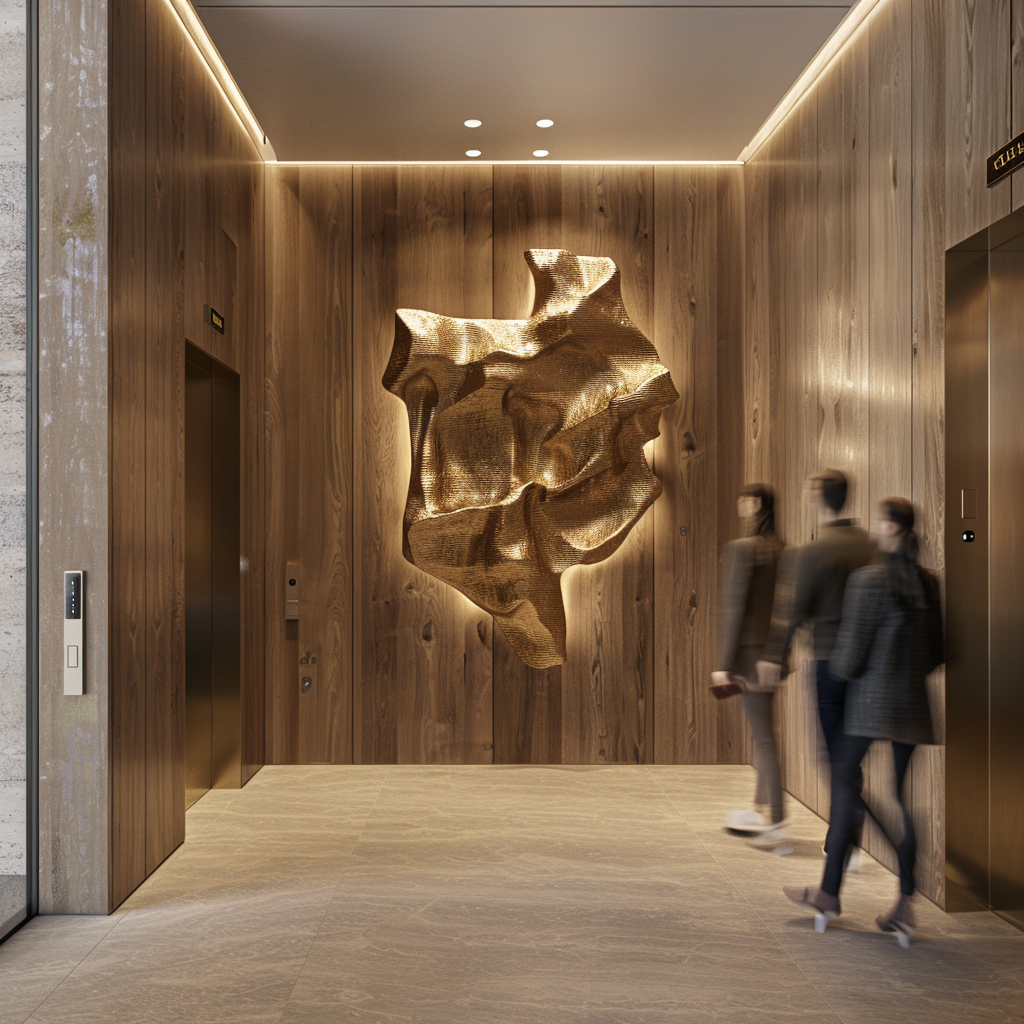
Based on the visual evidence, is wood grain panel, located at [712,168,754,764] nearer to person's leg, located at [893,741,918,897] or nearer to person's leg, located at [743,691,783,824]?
person's leg, located at [743,691,783,824]

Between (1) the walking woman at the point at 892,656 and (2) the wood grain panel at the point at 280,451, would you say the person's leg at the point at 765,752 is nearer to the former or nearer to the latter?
(1) the walking woman at the point at 892,656

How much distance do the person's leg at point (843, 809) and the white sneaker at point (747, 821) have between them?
3.65 feet

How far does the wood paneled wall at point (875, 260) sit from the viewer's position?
3.55 metres

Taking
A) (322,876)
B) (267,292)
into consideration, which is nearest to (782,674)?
(322,876)

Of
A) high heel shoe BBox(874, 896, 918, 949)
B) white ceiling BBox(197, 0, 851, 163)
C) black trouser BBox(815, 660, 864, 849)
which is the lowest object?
high heel shoe BBox(874, 896, 918, 949)

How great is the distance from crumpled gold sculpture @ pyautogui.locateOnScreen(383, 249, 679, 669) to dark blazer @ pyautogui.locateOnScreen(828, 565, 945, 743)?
8.46 ft

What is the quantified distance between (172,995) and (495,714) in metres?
3.18

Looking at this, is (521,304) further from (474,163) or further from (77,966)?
(77,966)

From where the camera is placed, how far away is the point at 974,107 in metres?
3.47

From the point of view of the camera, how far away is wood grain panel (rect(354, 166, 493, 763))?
5.97 meters

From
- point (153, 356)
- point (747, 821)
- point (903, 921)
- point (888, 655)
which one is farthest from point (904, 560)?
point (153, 356)

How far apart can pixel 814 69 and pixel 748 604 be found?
2.88 metres

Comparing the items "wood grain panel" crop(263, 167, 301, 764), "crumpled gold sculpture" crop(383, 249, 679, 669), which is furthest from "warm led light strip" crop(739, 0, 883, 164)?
"wood grain panel" crop(263, 167, 301, 764)

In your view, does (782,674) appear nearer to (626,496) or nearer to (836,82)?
(626,496)
